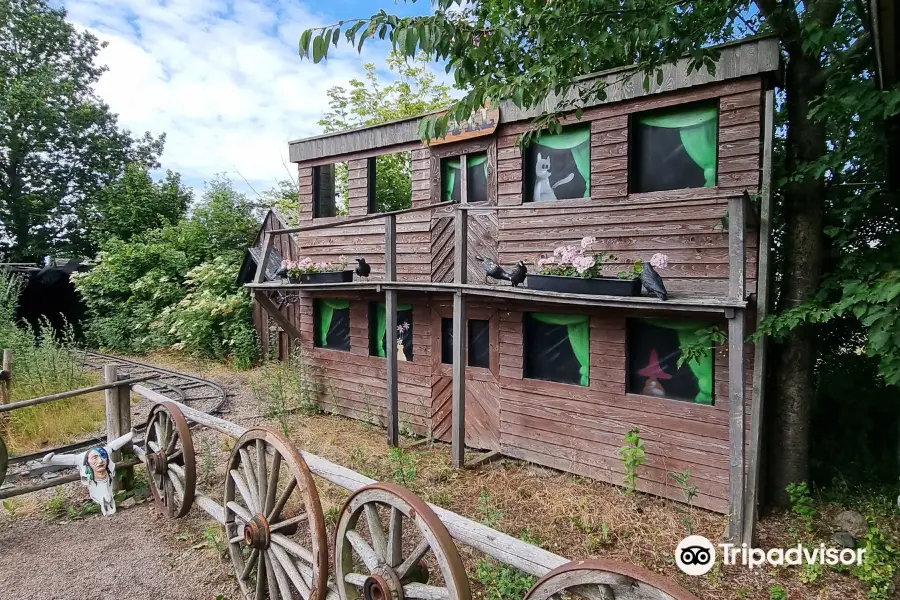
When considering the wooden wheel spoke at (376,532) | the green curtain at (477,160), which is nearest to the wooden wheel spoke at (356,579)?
the wooden wheel spoke at (376,532)

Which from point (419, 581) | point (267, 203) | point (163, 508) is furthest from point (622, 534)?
point (267, 203)

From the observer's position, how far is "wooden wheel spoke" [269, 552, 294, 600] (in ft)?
11.0

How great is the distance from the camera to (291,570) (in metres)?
3.27

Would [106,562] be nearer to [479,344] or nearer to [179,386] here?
[479,344]

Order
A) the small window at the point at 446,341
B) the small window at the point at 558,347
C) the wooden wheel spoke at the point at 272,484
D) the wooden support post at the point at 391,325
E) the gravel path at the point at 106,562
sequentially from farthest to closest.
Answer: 1. the small window at the point at 446,341
2. the wooden support post at the point at 391,325
3. the small window at the point at 558,347
4. the gravel path at the point at 106,562
5. the wooden wheel spoke at the point at 272,484

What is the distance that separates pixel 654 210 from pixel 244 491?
4.76 m

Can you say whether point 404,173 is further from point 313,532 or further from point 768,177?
point 313,532

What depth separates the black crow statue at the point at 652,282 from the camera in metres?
4.87

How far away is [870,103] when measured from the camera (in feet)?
11.8

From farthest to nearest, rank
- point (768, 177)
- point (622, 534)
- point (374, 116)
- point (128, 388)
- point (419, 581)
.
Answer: point (374, 116), point (128, 388), point (622, 534), point (768, 177), point (419, 581)

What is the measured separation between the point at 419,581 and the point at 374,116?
58.5ft

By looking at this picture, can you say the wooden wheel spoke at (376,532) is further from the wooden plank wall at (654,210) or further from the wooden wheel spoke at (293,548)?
the wooden plank wall at (654,210)

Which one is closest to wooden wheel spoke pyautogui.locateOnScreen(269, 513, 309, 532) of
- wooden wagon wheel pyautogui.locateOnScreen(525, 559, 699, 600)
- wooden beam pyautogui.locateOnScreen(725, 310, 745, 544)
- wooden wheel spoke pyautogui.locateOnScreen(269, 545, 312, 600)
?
wooden wheel spoke pyautogui.locateOnScreen(269, 545, 312, 600)

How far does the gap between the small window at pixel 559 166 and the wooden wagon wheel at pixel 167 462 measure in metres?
4.83
